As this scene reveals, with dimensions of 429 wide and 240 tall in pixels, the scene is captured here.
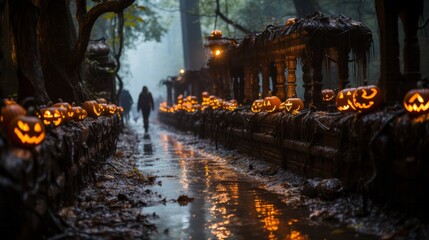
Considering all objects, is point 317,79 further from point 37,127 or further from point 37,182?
point 37,182

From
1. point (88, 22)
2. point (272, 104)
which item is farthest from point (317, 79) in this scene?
point (88, 22)

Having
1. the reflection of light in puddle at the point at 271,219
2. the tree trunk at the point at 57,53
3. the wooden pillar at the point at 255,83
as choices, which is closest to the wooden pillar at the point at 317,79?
the reflection of light in puddle at the point at 271,219

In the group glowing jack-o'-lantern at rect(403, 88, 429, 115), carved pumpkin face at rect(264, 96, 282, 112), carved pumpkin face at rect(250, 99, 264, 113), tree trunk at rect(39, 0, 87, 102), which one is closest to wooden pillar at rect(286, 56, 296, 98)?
carved pumpkin face at rect(250, 99, 264, 113)

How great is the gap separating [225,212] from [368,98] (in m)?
2.78

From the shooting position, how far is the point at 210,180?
12.2 meters

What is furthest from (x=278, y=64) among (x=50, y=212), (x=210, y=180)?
(x=50, y=212)

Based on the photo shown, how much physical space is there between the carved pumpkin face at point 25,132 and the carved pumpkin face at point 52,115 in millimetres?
2335

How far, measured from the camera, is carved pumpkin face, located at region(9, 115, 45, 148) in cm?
632

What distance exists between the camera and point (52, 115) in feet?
29.8

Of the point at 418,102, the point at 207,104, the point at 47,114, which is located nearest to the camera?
the point at 418,102

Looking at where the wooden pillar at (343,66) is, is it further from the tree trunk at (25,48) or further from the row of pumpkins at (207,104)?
the tree trunk at (25,48)

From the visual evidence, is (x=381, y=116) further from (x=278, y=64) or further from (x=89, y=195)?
(x=278, y=64)

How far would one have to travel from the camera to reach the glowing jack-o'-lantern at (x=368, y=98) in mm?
8758

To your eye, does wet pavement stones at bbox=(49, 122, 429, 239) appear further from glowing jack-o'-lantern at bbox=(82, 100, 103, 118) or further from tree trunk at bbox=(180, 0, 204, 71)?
tree trunk at bbox=(180, 0, 204, 71)
